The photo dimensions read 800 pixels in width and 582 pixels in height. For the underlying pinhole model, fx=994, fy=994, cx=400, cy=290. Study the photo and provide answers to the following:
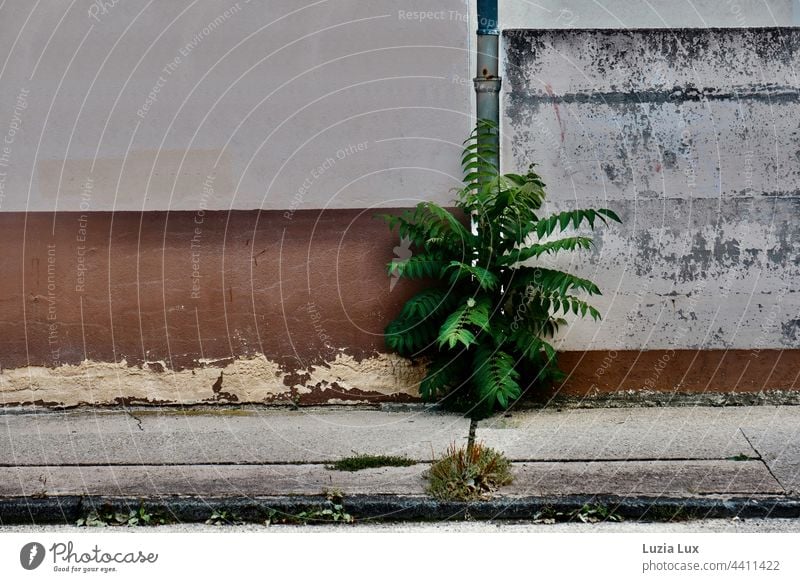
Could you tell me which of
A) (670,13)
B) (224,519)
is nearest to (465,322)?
(224,519)

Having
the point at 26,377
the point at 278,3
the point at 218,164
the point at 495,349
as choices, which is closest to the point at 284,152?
the point at 218,164

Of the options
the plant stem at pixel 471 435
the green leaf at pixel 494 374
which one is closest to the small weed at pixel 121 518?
the plant stem at pixel 471 435

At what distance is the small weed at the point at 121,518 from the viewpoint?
499 cm

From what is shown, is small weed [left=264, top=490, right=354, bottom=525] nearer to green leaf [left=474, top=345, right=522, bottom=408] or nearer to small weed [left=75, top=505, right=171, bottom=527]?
small weed [left=75, top=505, right=171, bottom=527]

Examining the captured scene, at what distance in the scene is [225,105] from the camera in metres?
6.90

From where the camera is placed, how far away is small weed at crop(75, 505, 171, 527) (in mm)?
4992

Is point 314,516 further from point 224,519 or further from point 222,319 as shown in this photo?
point 222,319

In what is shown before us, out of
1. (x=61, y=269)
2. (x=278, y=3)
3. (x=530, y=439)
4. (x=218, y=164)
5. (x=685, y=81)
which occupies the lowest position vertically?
(x=530, y=439)

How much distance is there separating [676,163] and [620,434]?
6.43 ft

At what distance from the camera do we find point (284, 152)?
22.6 ft

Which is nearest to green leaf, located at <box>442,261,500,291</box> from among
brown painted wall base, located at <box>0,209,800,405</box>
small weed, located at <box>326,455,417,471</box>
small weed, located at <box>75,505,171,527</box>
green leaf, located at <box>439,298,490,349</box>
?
green leaf, located at <box>439,298,490,349</box>

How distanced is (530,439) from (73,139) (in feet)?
12.3

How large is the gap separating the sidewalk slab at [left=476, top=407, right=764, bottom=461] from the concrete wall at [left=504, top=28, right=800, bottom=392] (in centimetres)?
55
